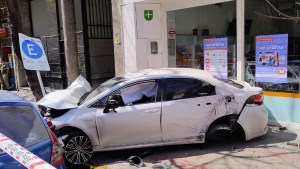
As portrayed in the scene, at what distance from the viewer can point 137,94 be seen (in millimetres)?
5582

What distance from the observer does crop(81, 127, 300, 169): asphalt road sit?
513 centimetres

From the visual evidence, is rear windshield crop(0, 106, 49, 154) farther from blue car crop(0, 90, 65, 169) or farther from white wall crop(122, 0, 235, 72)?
white wall crop(122, 0, 235, 72)

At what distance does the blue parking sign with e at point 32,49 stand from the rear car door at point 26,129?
14.6 feet

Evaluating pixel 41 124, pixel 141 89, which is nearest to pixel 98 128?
pixel 141 89

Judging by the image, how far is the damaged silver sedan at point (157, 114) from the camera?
5336 millimetres

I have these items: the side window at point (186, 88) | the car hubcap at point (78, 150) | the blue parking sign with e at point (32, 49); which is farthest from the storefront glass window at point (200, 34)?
the car hubcap at point (78, 150)

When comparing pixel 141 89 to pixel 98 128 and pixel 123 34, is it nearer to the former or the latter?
pixel 98 128

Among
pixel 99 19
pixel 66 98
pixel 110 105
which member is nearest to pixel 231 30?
pixel 110 105

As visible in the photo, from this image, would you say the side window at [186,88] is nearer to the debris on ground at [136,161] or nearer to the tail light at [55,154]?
the debris on ground at [136,161]

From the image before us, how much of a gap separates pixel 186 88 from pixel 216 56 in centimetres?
306

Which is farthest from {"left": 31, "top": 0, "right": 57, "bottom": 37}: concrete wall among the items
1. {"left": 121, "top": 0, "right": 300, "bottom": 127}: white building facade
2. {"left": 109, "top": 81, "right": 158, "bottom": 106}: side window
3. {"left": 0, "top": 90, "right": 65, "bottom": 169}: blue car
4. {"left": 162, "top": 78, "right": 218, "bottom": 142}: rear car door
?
{"left": 0, "top": 90, "right": 65, "bottom": 169}: blue car

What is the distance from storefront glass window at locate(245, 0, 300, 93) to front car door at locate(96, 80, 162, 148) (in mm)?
3119

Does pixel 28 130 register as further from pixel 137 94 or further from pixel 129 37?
pixel 129 37

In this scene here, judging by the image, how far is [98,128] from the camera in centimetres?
535
